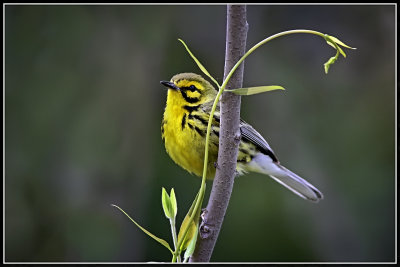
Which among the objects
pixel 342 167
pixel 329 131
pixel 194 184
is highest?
pixel 329 131

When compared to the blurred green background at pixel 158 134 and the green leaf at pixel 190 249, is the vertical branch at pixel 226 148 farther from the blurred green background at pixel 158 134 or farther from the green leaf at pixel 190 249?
the blurred green background at pixel 158 134

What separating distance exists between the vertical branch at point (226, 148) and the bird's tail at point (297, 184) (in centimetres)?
172

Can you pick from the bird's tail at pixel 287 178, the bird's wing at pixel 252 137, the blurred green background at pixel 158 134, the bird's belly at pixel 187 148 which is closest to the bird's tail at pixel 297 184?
the bird's tail at pixel 287 178

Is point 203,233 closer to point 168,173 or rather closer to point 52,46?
point 168,173

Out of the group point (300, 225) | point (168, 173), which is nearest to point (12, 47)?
point (168, 173)

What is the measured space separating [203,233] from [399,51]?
1746 millimetres

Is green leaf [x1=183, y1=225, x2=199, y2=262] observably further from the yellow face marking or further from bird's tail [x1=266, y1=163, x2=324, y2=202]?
bird's tail [x1=266, y1=163, x2=324, y2=202]

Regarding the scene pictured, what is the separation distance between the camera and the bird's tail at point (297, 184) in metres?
3.37

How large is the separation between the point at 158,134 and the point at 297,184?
245cm

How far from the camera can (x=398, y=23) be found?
2658 mm

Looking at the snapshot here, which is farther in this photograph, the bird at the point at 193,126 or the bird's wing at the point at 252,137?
the bird's wing at the point at 252,137

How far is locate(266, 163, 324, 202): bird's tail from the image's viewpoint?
133 inches

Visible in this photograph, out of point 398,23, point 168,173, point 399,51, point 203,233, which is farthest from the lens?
point 168,173

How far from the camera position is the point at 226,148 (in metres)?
1.62
